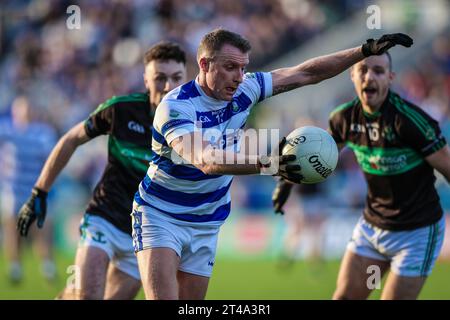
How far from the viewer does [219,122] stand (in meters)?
6.18

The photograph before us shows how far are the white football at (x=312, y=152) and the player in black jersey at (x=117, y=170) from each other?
1963mm

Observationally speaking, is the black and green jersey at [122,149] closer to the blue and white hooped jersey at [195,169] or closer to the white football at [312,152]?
the blue and white hooped jersey at [195,169]

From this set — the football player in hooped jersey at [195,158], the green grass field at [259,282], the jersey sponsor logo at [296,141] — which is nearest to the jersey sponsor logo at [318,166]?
the jersey sponsor logo at [296,141]

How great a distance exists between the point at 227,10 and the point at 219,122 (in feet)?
49.7

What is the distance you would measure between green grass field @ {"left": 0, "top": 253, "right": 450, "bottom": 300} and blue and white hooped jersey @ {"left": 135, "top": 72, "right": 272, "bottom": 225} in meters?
5.00

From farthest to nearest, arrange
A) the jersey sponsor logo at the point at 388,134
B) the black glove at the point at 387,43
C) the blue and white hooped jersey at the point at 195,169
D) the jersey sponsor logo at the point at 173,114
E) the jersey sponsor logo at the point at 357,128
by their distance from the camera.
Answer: the jersey sponsor logo at the point at 357,128 < the jersey sponsor logo at the point at 388,134 < the black glove at the point at 387,43 < the blue and white hooped jersey at the point at 195,169 < the jersey sponsor logo at the point at 173,114

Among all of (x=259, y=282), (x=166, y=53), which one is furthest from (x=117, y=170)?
(x=259, y=282)

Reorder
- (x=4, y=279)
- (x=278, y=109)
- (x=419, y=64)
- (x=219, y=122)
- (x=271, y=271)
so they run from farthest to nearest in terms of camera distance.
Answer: (x=419, y=64) < (x=278, y=109) < (x=271, y=271) < (x=4, y=279) < (x=219, y=122)

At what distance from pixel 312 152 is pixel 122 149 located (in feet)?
7.81

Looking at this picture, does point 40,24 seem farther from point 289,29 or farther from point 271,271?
point 271,271

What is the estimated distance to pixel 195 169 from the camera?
20.3ft

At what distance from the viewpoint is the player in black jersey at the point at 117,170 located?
7.43m

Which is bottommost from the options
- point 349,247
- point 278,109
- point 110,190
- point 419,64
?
point 349,247
